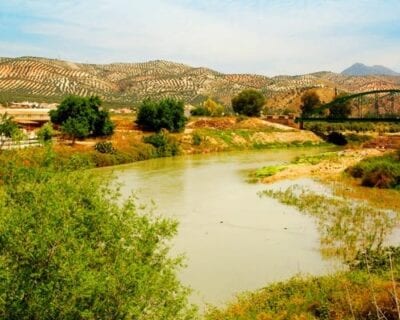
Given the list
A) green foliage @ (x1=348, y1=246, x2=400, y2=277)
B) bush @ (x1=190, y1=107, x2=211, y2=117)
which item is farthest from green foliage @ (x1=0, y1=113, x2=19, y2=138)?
bush @ (x1=190, y1=107, x2=211, y2=117)

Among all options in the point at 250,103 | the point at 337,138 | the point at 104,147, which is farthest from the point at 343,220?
the point at 250,103

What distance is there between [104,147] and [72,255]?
43.8 m

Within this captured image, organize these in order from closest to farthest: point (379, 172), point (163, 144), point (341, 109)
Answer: point (379, 172) → point (163, 144) → point (341, 109)

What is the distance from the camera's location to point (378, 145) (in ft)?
224

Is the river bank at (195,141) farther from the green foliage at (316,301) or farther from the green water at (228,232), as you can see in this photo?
the green foliage at (316,301)

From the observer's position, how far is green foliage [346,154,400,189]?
35875 mm

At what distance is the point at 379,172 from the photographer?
36.9 metres

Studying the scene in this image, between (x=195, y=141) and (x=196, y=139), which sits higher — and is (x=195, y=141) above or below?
below

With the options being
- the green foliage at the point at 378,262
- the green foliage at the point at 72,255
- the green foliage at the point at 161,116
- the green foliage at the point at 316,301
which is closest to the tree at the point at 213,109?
the green foliage at the point at 161,116

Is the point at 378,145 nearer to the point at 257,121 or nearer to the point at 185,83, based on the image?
the point at 257,121

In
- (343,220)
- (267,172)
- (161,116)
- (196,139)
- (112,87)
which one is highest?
(112,87)

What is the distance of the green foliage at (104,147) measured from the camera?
52.6 m

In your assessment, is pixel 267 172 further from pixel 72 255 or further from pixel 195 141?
pixel 72 255

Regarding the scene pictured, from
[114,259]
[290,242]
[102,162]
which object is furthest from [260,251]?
[102,162]
